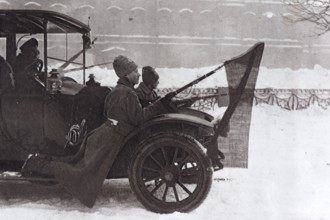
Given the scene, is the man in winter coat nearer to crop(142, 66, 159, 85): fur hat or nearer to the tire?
the tire

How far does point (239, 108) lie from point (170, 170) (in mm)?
→ 880

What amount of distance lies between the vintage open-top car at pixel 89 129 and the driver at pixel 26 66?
0.01 meters

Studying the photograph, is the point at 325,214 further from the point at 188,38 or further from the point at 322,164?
the point at 188,38

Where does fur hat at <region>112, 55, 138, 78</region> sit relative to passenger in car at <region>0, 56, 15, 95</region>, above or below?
above

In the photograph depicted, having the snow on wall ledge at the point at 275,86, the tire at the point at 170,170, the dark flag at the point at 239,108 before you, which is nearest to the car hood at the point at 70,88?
the tire at the point at 170,170

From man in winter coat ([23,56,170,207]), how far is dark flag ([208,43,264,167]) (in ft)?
2.26

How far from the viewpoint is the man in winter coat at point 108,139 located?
404 centimetres

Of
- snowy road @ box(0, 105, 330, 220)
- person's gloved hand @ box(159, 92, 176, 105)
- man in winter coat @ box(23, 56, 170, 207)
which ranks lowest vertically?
snowy road @ box(0, 105, 330, 220)

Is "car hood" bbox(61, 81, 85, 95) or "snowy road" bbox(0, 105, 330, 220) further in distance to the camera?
"car hood" bbox(61, 81, 85, 95)

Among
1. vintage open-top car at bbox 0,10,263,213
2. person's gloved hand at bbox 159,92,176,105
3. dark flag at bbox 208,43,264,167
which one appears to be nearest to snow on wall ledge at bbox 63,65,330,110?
vintage open-top car at bbox 0,10,263,213

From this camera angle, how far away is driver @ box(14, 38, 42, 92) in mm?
4625

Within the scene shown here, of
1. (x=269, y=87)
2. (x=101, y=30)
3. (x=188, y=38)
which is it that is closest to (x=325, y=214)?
(x=269, y=87)

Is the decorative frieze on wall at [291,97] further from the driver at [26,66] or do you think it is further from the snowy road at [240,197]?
the driver at [26,66]

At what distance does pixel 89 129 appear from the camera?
4547mm
